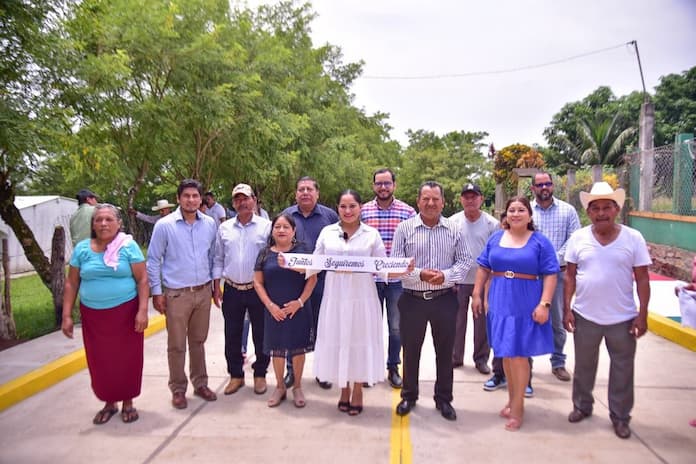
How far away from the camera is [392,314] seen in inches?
196

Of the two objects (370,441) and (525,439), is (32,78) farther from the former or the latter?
(525,439)

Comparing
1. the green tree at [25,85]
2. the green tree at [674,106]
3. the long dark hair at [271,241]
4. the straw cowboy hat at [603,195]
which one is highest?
the green tree at [674,106]

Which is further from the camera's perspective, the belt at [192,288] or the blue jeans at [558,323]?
the blue jeans at [558,323]

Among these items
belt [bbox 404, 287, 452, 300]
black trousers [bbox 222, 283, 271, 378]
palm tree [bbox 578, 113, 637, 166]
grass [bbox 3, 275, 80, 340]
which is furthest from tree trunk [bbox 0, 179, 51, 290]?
palm tree [bbox 578, 113, 637, 166]

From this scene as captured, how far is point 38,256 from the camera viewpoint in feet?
25.6

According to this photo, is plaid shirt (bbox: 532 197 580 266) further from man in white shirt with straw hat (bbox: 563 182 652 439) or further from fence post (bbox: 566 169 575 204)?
fence post (bbox: 566 169 575 204)

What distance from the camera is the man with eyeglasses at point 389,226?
4.97 m

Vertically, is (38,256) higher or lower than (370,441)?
higher

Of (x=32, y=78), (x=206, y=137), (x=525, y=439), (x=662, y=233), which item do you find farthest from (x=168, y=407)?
(x=662, y=233)

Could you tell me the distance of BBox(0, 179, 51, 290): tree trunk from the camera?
7.23 meters

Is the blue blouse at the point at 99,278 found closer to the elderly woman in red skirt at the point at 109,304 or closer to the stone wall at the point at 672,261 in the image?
the elderly woman in red skirt at the point at 109,304

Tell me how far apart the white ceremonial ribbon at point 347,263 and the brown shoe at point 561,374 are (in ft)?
7.42

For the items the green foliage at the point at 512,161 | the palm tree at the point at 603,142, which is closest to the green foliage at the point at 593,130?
the palm tree at the point at 603,142

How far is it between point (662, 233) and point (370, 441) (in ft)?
31.2
